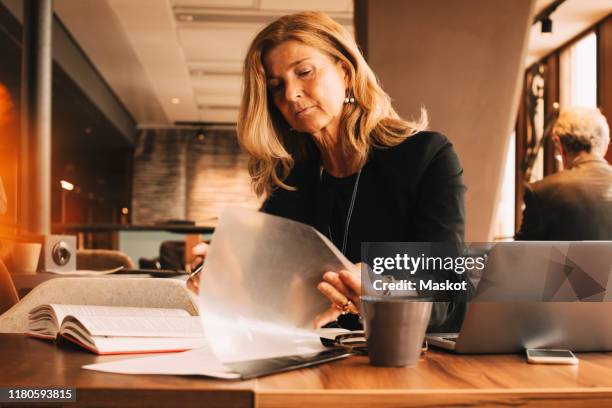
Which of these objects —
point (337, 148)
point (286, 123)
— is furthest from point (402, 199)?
point (286, 123)

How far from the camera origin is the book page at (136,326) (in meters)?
0.97

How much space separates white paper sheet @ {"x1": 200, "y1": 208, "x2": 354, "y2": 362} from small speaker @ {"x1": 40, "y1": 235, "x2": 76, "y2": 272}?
2.33 m

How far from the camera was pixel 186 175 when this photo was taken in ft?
39.3

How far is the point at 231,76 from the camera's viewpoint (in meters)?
8.52

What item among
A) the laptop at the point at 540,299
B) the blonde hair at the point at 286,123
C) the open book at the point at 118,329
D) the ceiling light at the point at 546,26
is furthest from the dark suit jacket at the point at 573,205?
the ceiling light at the point at 546,26

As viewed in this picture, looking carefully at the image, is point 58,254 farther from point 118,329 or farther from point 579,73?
point 579,73

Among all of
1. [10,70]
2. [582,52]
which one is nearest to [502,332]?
[10,70]

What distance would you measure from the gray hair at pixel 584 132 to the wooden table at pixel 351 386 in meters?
2.65

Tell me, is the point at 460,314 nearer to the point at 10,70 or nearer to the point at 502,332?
the point at 502,332

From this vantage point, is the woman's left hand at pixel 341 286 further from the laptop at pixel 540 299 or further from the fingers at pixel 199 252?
the fingers at pixel 199 252

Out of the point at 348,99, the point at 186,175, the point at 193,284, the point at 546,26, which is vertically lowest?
the point at 193,284

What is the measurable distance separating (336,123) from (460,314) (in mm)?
744

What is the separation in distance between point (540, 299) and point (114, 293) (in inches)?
39.2

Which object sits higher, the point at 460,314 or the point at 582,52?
the point at 582,52
